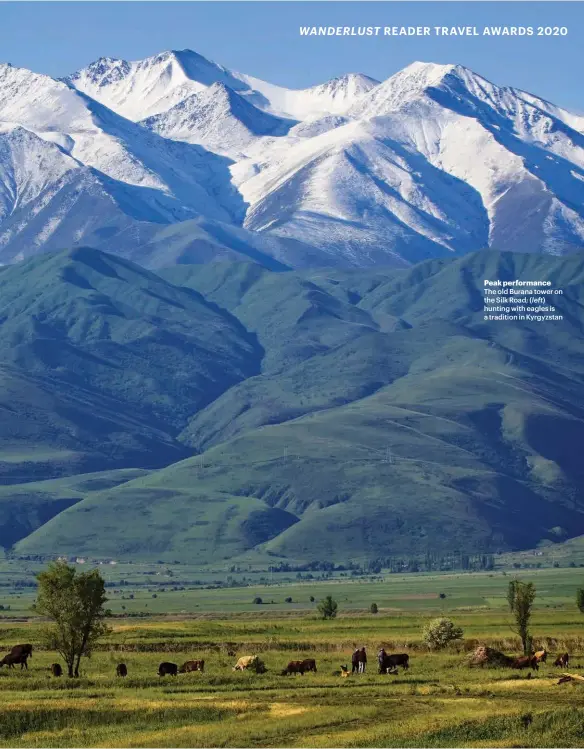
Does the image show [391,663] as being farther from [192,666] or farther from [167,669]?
[167,669]

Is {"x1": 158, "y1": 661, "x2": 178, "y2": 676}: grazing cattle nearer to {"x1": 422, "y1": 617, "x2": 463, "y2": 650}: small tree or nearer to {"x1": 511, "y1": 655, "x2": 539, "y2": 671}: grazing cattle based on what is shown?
{"x1": 511, "y1": 655, "x2": 539, "y2": 671}: grazing cattle

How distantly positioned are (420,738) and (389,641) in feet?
200

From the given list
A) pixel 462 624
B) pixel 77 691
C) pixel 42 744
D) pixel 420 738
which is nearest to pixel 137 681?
pixel 77 691

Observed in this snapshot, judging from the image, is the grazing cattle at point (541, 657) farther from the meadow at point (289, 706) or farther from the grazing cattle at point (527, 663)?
the grazing cattle at point (527, 663)

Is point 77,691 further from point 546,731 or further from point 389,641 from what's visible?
point 389,641

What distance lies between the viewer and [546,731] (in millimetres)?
89188

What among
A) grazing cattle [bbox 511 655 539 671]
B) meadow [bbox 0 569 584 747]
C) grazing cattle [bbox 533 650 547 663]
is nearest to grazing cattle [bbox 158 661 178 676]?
meadow [bbox 0 569 584 747]

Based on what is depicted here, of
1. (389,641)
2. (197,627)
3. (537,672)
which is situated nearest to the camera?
(537,672)

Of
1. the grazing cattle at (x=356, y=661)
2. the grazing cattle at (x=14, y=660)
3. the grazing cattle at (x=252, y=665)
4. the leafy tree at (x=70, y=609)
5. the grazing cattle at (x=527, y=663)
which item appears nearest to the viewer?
the grazing cattle at (x=527, y=663)

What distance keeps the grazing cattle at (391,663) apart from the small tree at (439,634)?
21.5 meters

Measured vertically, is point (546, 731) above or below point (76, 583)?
below

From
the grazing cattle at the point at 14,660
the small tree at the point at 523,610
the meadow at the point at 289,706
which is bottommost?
the meadow at the point at 289,706

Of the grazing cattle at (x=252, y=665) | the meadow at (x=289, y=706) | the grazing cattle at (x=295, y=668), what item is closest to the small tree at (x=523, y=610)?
the meadow at (x=289, y=706)

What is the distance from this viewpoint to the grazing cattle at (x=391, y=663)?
117625 millimetres
